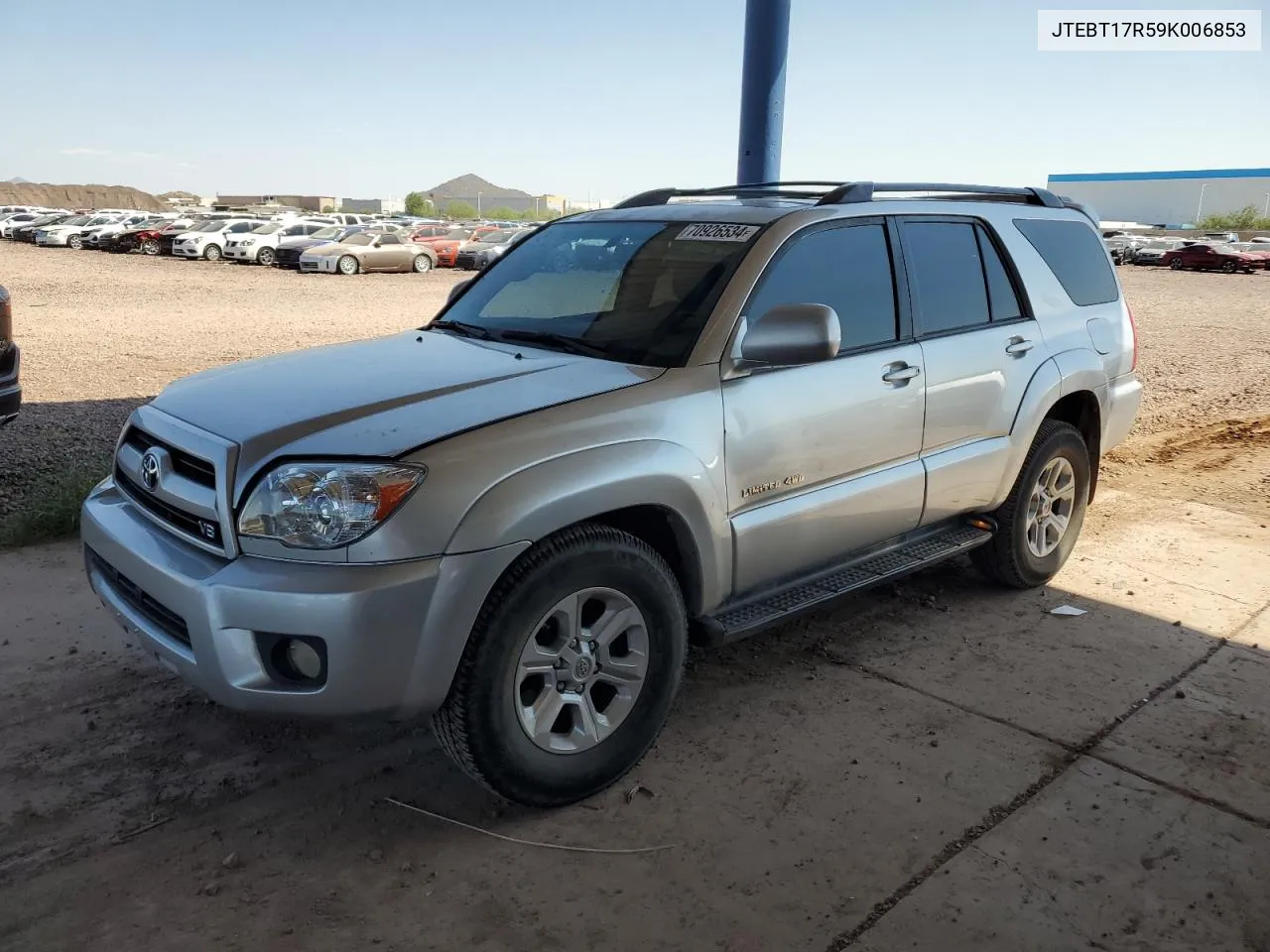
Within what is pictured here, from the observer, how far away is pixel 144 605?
3.16 meters

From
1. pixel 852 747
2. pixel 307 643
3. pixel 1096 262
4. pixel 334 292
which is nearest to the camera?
pixel 307 643

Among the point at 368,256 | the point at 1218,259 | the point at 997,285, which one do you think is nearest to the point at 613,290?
the point at 997,285

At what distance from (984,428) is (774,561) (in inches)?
55.0

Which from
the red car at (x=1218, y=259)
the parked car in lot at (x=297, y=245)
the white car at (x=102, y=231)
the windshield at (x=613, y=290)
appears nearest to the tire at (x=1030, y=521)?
the windshield at (x=613, y=290)

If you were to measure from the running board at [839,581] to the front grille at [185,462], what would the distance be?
5.35 ft

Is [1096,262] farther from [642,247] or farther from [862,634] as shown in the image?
[642,247]

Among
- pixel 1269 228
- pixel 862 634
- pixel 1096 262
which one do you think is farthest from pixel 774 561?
pixel 1269 228

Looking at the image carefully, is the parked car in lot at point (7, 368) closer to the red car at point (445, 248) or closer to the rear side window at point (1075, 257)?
the rear side window at point (1075, 257)

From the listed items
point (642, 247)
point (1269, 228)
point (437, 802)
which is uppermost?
point (1269, 228)

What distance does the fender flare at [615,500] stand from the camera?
287cm

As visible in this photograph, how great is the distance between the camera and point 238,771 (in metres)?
3.42

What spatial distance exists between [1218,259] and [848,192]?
43761 mm

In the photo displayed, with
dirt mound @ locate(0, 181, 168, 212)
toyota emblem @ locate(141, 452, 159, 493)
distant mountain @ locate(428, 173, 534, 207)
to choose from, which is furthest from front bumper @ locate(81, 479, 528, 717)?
distant mountain @ locate(428, 173, 534, 207)

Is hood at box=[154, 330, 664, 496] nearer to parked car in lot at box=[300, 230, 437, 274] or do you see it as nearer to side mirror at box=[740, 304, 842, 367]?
side mirror at box=[740, 304, 842, 367]
